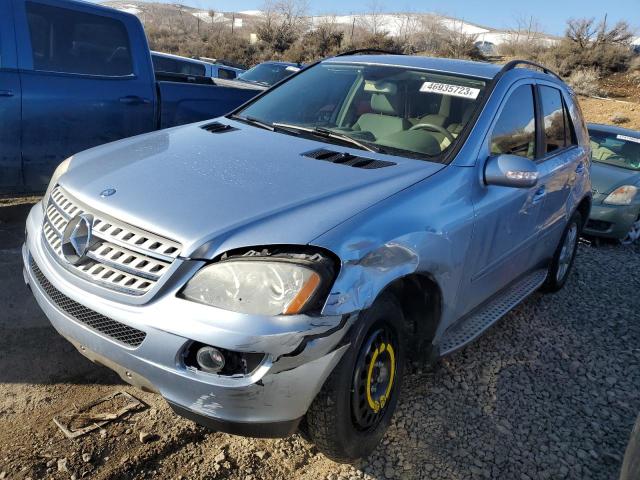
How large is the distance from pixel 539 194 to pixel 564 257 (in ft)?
4.62

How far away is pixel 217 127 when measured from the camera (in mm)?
3457

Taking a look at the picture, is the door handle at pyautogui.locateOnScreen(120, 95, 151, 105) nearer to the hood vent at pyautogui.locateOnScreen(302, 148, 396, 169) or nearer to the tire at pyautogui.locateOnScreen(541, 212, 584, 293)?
the hood vent at pyautogui.locateOnScreen(302, 148, 396, 169)

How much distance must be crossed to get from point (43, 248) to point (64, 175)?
432 mm

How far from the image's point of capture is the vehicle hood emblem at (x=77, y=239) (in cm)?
228

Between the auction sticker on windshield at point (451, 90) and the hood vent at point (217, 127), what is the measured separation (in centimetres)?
120

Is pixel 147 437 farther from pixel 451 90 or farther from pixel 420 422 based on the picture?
pixel 451 90

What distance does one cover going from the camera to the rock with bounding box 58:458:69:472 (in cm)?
233

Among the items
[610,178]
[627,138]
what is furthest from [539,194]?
[627,138]

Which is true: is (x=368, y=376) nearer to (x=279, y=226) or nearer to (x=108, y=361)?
(x=279, y=226)

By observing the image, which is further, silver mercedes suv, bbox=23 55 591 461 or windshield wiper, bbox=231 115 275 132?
windshield wiper, bbox=231 115 275 132

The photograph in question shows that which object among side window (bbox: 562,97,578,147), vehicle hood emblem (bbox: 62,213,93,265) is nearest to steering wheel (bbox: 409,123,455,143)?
side window (bbox: 562,97,578,147)

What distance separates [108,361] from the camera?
2.23 m

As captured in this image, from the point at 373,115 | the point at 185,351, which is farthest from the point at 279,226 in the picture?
the point at 373,115

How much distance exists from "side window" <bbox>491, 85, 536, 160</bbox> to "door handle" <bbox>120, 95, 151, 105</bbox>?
3.15 metres
